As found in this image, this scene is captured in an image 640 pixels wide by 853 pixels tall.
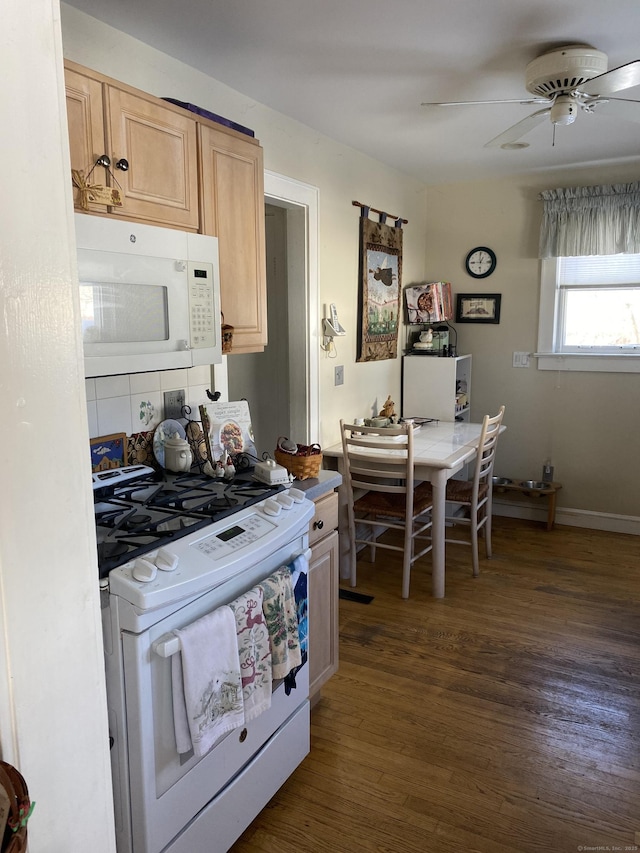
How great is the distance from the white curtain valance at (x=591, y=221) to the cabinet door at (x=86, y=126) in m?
3.34

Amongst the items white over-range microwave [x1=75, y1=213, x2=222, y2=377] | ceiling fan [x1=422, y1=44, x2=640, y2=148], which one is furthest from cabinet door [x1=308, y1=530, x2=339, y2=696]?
ceiling fan [x1=422, y1=44, x2=640, y2=148]

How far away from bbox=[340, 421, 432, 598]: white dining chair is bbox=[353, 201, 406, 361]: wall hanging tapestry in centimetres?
69

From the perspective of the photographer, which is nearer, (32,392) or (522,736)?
(32,392)

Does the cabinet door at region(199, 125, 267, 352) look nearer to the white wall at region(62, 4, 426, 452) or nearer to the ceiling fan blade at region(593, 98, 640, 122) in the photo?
the white wall at region(62, 4, 426, 452)

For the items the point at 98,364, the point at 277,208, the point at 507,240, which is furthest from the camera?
the point at 507,240

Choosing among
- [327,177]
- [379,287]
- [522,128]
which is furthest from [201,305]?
[379,287]

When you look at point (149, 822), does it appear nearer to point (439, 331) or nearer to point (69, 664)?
point (69, 664)

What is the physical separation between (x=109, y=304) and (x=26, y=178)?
34.1 inches

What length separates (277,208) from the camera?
3457mm

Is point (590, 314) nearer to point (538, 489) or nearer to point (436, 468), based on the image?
point (538, 489)

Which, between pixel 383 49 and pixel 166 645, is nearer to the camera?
pixel 166 645

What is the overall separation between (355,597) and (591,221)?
283 cm

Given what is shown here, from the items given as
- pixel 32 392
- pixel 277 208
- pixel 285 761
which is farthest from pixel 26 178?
pixel 277 208

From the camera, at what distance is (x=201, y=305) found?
A: 1.96 m
